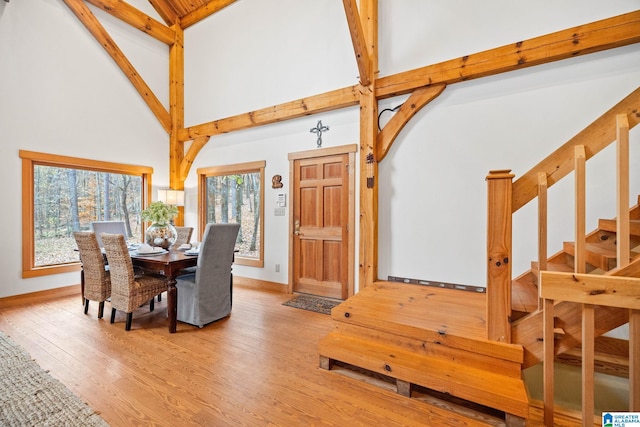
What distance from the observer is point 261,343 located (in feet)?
8.04

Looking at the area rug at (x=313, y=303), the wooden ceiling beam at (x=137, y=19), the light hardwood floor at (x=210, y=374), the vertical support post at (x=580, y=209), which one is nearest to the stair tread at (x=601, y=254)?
the vertical support post at (x=580, y=209)

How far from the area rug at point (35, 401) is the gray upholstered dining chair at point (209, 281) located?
1067 millimetres

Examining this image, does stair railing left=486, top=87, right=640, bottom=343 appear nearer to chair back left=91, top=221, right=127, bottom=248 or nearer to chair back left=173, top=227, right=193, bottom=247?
chair back left=173, top=227, right=193, bottom=247

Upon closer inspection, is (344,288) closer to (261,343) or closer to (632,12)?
(261,343)

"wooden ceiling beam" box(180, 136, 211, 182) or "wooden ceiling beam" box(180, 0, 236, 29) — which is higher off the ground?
"wooden ceiling beam" box(180, 0, 236, 29)

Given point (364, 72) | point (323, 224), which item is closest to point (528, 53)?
point (364, 72)

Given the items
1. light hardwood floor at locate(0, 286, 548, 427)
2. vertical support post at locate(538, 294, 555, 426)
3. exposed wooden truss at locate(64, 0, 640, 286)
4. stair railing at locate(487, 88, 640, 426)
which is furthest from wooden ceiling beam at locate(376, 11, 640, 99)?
light hardwood floor at locate(0, 286, 548, 427)

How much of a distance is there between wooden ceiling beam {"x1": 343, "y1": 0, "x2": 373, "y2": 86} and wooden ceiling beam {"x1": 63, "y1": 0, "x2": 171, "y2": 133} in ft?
12.5

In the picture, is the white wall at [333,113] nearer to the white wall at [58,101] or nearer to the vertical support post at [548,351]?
the white wall at [58,101]

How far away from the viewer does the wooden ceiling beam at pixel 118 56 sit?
13.2 ft

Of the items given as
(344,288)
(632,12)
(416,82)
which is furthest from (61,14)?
(632,12)

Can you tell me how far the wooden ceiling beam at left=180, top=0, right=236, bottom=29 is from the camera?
4.65 metres

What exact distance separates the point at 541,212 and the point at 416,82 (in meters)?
1.99

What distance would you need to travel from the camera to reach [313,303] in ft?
11.5
